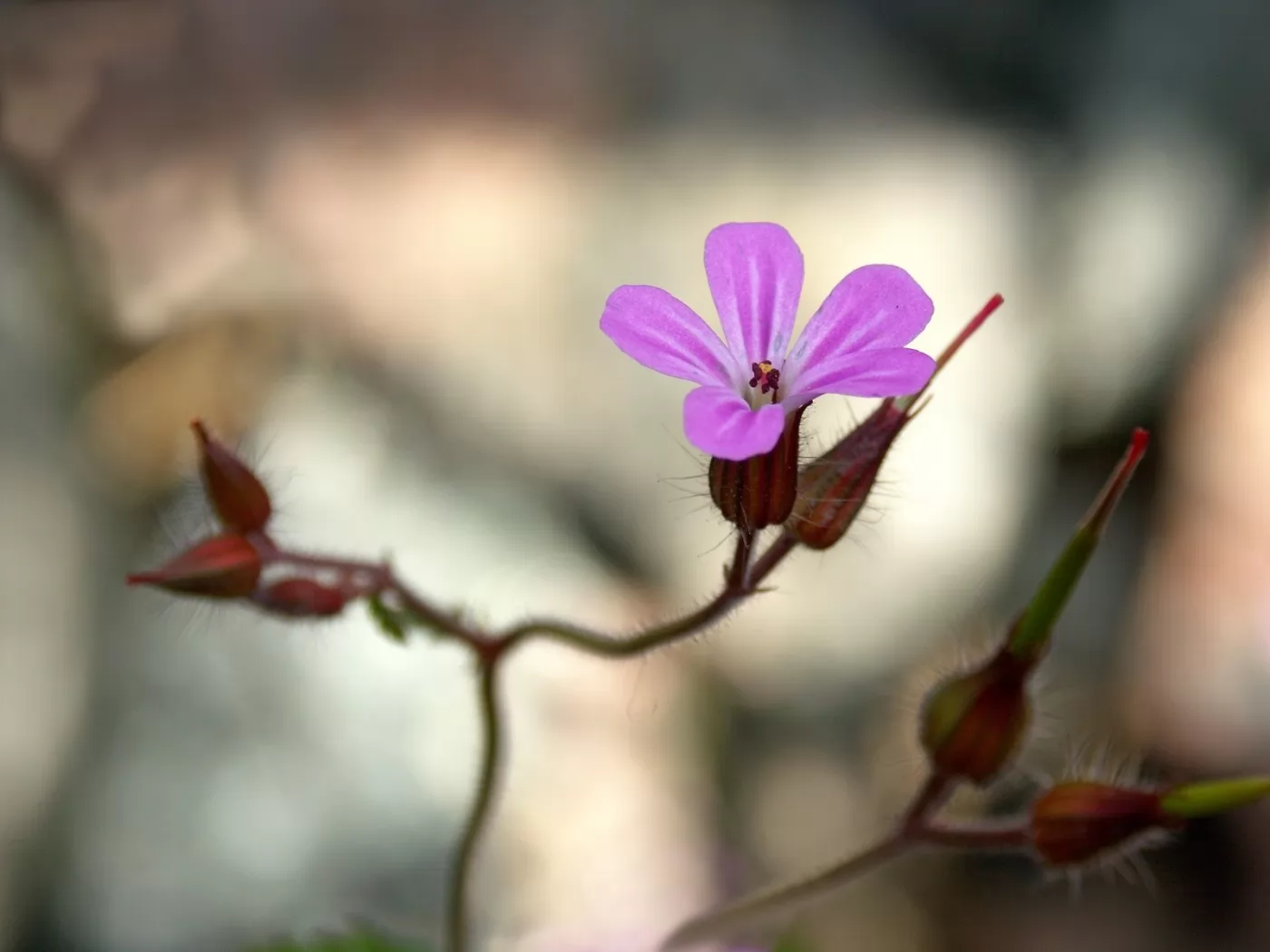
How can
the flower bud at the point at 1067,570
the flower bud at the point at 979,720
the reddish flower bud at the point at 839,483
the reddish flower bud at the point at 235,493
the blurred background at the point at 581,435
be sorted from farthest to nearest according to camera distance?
1. the blurred background at the point at 581,435
2. the reddish flower bud at the point at 235,493
3. the flower bud at the point at 979,720
4. the reddish flower bud at the point at 839,483
5. the flower bud at the point at 1067,570

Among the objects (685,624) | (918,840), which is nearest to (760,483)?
(685,624)

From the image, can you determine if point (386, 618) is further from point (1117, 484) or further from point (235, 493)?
point (1117, 484)

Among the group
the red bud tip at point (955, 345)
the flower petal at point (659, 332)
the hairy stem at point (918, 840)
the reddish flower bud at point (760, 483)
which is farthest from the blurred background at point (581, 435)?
the flower petal at point (659, 332)

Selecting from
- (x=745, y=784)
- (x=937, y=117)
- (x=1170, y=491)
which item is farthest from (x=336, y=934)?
(x=937, y=117)

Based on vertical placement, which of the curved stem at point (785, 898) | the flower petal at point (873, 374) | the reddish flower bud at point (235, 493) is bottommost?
the curved stem at point (785, 898)

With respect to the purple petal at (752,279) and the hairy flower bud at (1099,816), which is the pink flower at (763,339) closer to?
the purple petal at (752,279)

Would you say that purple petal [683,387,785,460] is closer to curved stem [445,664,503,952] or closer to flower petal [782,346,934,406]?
flower petal [782,346,934,406]

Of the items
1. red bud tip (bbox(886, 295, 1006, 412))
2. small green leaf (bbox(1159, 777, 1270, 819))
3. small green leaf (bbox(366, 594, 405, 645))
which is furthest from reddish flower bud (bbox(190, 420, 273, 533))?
small green leaf (bbox(1159, 777, 1270, 819))
